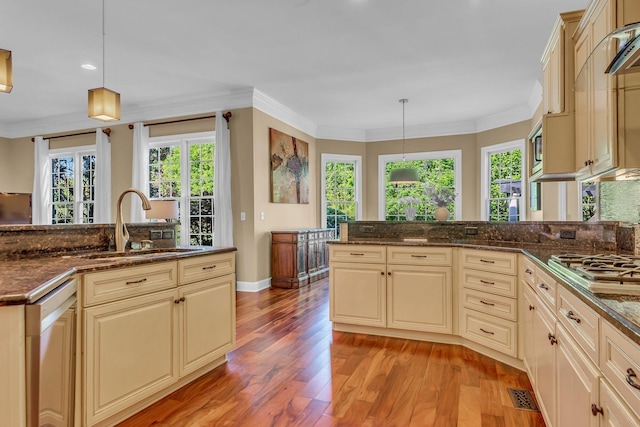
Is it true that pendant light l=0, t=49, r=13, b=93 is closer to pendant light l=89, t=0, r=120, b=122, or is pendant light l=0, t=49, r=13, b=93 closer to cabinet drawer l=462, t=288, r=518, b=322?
pendant light l=89, t=0, r=120, b=122

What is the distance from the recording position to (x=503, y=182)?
656 centimetres

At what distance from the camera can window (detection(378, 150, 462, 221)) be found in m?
7.17

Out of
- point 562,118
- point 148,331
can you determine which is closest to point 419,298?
point 562,118

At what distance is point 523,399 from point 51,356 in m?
2.47

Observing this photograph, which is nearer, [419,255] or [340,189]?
[419,255]

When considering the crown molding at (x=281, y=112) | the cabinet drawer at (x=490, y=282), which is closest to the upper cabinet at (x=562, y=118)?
the cabinet drawer at (x=490, y=282)

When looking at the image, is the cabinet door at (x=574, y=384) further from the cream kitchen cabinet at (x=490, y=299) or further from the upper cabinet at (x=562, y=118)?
the upper cabinet at (x=562, y=118)

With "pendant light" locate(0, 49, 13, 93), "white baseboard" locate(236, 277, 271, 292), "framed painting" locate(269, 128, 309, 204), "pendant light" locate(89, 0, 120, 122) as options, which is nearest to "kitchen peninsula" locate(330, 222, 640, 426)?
"white baseboard" locate(236, 277, 271, 292)

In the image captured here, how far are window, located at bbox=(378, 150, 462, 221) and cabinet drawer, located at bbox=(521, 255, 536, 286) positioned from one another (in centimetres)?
468

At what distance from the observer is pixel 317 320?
385 centimetres

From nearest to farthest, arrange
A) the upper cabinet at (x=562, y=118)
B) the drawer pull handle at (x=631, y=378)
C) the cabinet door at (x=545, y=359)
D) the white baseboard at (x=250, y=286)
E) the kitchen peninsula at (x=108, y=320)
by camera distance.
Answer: the drawer pull handle at (x=631, y=378) < the kitchen peninsula at (x=108, y=320) < the cabinet door at (x=545, y=359) < the upper cabinet at (x=562, y=118) < the white baseboard at (x=250, y=286)

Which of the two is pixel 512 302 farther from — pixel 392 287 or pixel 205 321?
pixel 205 321

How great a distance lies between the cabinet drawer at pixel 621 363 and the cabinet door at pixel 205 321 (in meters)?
2.06

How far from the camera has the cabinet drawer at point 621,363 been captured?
0.86 metres
